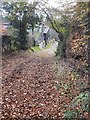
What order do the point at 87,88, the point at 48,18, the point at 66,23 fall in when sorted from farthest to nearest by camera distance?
the point at 66,23
the point at 48,18
the point at 87,88

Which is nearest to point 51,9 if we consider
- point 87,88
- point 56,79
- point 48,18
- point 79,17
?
point 48,18

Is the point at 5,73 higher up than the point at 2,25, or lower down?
lower down

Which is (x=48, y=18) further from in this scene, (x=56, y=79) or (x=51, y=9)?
(x=56, y=79)

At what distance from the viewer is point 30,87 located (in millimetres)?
1673

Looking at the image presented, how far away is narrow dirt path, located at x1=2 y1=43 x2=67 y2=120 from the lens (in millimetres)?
1506

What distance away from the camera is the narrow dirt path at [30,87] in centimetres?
151

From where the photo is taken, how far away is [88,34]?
5.28ft

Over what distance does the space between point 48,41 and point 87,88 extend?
17.8 inches

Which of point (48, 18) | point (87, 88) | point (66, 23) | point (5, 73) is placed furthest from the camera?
point (66, 23)

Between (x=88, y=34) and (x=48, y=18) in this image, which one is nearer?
(x=88, y=34)

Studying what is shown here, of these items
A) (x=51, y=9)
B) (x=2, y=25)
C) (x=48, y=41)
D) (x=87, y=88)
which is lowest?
(x=87, y=88)

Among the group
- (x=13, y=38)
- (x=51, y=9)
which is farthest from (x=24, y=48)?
(x=51, y=9)

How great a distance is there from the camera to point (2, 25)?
1.64 meters

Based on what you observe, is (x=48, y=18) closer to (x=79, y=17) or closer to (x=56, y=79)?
(x=79, y=17)
